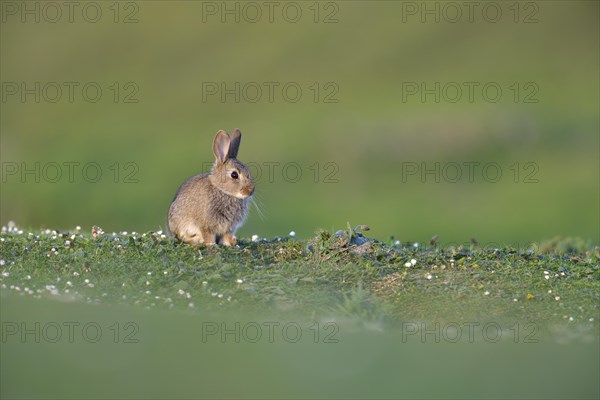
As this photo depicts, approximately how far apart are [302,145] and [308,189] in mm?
3009

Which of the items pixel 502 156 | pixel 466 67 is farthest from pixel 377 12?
pixel 502 156

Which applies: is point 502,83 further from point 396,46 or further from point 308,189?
point 308,189

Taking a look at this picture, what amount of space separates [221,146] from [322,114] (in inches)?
1107

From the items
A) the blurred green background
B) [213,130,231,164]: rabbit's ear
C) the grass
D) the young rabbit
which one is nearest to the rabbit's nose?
the young rabbit

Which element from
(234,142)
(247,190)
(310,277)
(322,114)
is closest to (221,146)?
(234,142)

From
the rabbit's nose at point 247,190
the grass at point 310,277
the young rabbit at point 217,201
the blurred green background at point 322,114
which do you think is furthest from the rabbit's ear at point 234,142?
the blurred green background at point 322,114

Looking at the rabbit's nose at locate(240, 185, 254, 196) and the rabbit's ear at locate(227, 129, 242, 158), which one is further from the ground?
the rabbit's ear at locate(227, 129, 242, 158)

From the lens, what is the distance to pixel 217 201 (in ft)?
47.6

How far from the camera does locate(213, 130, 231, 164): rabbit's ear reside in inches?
575

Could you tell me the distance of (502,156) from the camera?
36.5 m

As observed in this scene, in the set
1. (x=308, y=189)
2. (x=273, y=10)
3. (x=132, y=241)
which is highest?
(x=273, y=10)

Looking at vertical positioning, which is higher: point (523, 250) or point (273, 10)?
point (273, 10)

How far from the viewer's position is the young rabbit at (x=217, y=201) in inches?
567

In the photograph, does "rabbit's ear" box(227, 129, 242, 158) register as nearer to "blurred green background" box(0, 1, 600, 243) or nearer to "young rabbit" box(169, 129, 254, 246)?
"young rabbit" box(169, 129, 254, 246)
